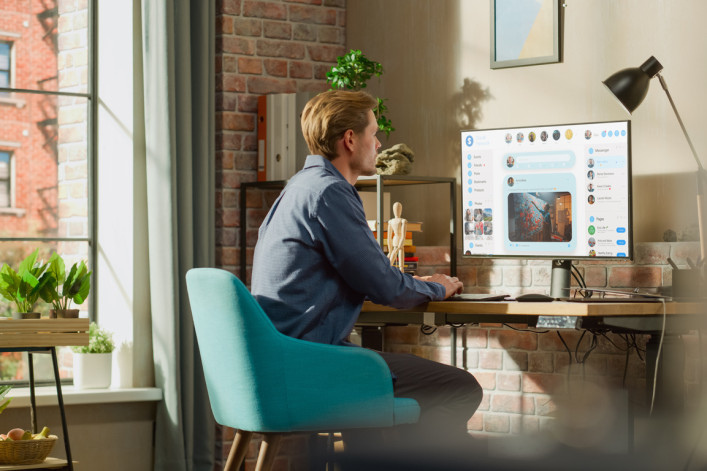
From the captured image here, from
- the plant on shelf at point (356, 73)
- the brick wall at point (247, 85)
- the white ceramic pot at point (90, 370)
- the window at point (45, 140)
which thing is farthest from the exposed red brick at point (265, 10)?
the white ceramic pot at point (90, 370)

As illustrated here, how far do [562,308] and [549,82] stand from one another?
1201 millimetres

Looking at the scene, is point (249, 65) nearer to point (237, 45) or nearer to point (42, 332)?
point (237, 45)

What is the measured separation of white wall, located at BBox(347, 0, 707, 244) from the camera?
3207 millimetres

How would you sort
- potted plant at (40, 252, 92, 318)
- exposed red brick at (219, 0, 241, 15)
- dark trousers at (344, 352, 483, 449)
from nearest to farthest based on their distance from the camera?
dark trousers at (344, 352, 483, 449) < potted plant at (40, 252, 92, 318) < exposed red brick at (219, 0, 241, 15)

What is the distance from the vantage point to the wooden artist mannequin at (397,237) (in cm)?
350

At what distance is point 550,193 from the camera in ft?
10.2

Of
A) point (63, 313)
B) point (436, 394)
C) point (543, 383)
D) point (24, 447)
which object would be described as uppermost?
point (63, 313)

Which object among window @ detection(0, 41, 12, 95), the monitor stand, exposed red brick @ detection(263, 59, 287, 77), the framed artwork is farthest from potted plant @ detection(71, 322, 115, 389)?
the framed artwork

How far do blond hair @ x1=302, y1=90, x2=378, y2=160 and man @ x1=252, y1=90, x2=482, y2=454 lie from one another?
0.02 meters

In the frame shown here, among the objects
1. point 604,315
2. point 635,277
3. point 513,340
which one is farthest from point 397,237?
point 604,315

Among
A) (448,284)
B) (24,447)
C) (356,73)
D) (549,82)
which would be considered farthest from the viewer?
(356,73)

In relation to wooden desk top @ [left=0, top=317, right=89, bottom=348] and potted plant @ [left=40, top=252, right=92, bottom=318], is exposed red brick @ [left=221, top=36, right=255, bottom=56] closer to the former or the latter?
potted plant @ [left=40, top=252, right=92, bottom=318]

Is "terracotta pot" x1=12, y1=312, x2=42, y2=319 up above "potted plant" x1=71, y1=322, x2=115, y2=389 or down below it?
above

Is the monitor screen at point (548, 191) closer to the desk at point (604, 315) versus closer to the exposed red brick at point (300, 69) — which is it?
the desk at point (604, 315)
